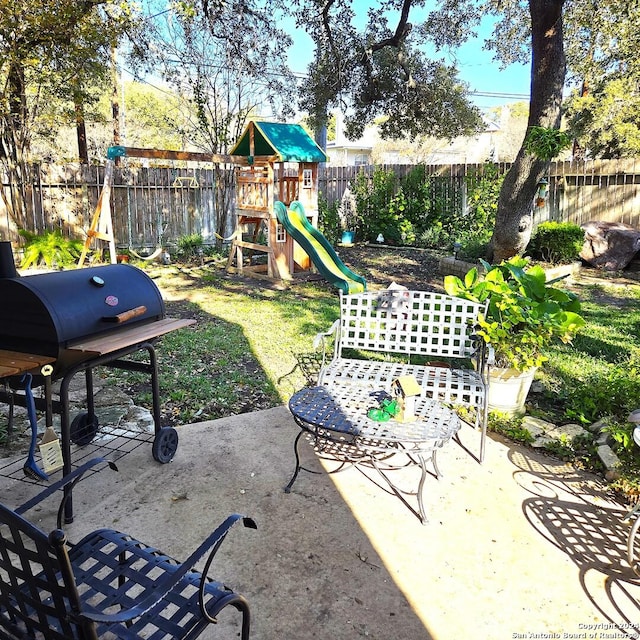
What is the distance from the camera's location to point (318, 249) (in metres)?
8.31

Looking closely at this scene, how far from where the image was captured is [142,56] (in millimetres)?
11820

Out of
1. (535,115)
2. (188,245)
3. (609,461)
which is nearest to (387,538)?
(609,461)

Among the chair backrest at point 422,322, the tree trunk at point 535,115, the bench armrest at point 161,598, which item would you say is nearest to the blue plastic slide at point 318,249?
the tree trunk at point 535,115

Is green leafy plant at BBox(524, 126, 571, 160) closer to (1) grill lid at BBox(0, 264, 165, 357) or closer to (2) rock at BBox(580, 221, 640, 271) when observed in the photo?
(2) rock at BBox(580, 221, 640, 271)

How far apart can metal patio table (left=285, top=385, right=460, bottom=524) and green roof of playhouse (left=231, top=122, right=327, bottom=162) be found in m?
6.47

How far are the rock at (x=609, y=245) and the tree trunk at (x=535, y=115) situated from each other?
2.43 m

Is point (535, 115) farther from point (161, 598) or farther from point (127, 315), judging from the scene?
point (161, 598)

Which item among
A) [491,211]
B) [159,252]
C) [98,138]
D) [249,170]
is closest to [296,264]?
[249,170]

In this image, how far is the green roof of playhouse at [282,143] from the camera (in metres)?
8.95

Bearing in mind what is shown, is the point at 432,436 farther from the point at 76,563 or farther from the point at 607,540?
the point at 76,563

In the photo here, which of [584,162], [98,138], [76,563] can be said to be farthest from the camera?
[98,138]

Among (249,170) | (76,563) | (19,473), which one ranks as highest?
(249,170)

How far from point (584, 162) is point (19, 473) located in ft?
35.7

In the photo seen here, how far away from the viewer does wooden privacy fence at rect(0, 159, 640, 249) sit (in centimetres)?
1039
